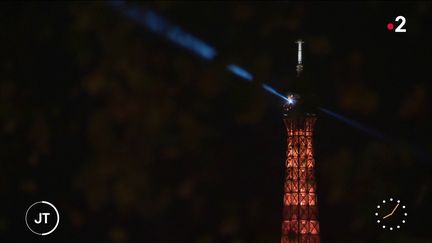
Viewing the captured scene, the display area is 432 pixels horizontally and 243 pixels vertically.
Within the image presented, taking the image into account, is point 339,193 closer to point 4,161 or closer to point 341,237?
point 4,161

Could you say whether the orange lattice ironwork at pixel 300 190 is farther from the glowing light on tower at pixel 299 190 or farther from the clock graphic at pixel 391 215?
the clock graphic at pixel 391 215

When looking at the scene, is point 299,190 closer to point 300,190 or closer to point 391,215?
point 300,190

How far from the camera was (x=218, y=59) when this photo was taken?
10.8 meters

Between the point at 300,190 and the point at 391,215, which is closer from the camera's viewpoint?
the point at 391,215

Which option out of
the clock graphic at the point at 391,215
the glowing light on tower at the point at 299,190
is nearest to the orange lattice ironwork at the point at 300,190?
the glowing light on tower at the point at 299,190

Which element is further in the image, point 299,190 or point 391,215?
point 299,190

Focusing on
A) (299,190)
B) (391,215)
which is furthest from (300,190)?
(391,215)

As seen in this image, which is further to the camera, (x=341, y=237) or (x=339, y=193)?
(x=341, y=237)

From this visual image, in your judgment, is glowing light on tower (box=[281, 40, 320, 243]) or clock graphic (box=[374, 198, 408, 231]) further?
glowing light on tower (box=[281, 40, 320, 243])

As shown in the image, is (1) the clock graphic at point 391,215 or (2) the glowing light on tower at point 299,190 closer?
(1) the clock graphic at point 391,215

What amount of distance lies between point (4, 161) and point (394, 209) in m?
37.7

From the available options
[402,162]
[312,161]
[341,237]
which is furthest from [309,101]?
[402,162]

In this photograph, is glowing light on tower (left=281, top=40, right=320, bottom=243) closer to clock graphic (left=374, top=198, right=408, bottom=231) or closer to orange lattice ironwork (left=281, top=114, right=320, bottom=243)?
orange lattice ironwork (left=281, top=114, right=320, bottom=243)

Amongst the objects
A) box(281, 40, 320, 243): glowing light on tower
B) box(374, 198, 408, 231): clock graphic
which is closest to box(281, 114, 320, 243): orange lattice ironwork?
box(281, 40, 320, 243): glowing light on tower
